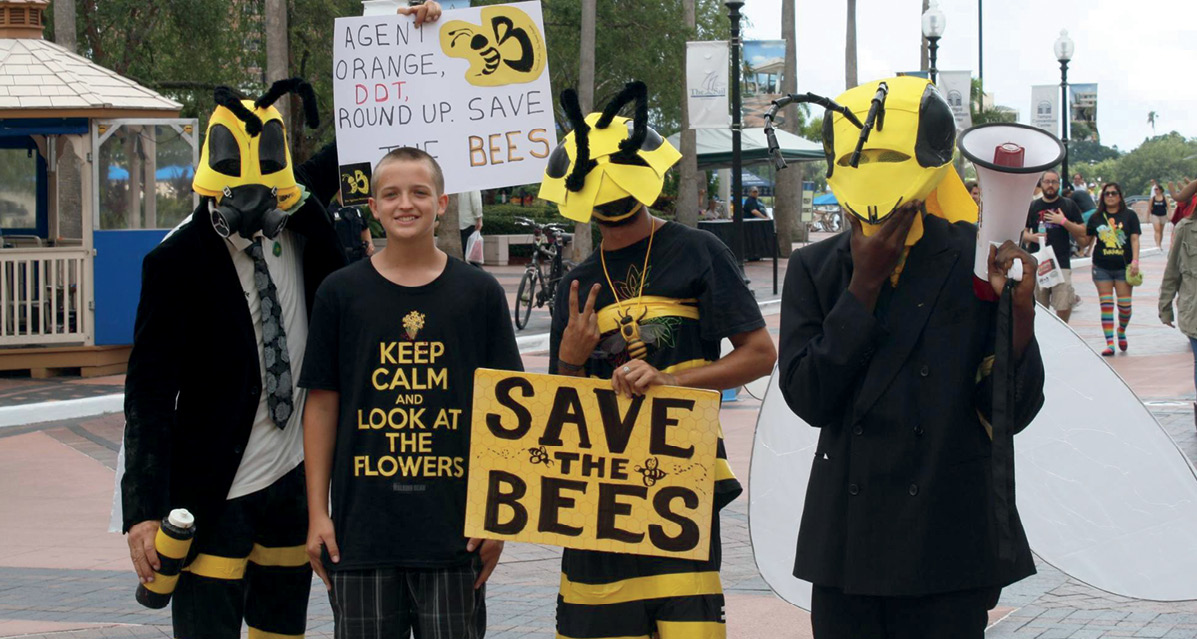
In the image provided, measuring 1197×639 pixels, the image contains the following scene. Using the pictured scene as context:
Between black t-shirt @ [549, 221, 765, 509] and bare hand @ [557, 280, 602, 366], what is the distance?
0.09 m

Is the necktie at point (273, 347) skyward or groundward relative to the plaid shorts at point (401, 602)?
skyward

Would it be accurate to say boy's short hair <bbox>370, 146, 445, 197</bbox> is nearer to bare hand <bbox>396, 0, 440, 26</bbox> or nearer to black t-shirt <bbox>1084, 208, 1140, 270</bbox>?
bare hand <bbox>396, 0, 440, 26</bbox>

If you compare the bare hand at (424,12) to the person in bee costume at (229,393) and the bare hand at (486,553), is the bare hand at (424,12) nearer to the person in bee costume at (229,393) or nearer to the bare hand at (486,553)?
the person in bee costume at (229,393)

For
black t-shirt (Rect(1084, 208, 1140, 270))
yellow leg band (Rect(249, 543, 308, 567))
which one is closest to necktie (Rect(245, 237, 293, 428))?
yellow leg band (Rect(249, 543, 308, 567))

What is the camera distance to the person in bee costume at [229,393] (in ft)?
12.7

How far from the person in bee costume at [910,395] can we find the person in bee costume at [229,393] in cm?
166

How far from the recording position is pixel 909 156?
9.53ft

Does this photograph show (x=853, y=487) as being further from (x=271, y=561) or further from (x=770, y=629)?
(x=770, y=629)

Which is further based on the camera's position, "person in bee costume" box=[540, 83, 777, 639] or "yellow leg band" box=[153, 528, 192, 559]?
"yellow leg band" box=[153, 528, 192, 559]

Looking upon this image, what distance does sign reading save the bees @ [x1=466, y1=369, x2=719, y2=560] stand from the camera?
11.8 feet

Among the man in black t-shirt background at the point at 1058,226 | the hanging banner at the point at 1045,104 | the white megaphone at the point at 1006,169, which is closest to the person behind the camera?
the white megaphone at the point at 1006,169

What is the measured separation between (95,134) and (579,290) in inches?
448

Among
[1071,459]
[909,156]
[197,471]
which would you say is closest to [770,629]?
[1071,459]

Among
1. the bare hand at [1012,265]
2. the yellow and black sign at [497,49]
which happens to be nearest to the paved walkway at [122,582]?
the yellow and black sign at [497,49]
